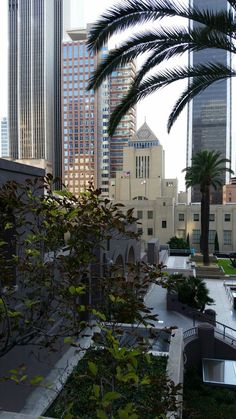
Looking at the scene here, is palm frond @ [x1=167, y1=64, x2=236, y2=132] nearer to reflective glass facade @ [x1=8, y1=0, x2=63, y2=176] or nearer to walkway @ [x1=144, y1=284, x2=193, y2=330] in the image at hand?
walkway @ [x1=144, y1=284, x2=193, y2=330]

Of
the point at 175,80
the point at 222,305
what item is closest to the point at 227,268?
the point at 222,305

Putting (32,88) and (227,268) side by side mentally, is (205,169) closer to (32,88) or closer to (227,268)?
(227,268)

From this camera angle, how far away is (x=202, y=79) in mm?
9039

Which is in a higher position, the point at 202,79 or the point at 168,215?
the point at 202,79

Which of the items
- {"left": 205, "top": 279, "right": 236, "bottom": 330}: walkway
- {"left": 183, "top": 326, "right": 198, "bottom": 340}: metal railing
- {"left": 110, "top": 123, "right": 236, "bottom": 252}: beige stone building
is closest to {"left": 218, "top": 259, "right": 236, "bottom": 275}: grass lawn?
{"left": 205, "top": 279, "right": 236, "bottom": 330}: walkway

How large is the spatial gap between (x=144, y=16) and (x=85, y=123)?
114 metres

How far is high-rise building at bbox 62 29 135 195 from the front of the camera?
115562 mm

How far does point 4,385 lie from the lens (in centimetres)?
826

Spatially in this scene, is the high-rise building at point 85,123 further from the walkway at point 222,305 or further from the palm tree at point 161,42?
the palm tree at point 161,42

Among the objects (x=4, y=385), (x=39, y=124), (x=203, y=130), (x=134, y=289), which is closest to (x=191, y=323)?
(x=4, y=385)

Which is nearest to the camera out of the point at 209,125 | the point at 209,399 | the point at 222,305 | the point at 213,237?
the point at 209,399

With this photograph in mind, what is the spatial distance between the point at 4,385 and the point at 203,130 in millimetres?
145506

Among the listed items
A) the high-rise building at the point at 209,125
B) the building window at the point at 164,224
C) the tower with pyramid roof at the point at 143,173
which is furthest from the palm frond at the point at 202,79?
the high-rise building at the point at 209,125

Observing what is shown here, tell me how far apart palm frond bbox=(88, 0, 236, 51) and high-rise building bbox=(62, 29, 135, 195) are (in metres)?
106
